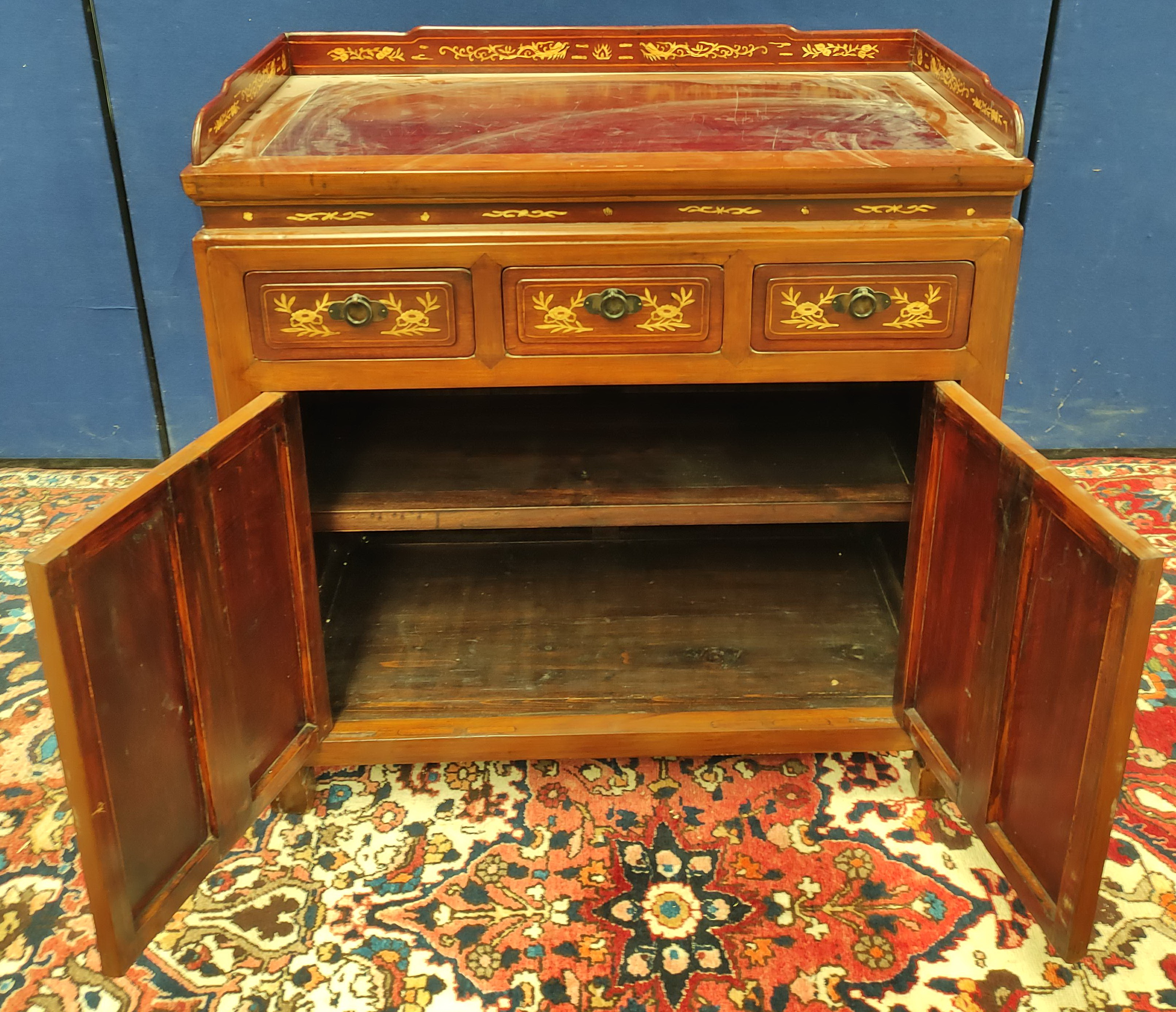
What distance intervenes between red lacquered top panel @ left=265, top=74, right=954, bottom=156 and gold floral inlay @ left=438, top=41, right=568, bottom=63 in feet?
0.15

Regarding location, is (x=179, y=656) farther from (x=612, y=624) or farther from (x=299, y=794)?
(x=612, y=624)

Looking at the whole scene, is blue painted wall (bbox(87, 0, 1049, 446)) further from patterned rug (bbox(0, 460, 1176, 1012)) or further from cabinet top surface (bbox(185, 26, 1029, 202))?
patterned rug (bbox(0, 460, 1176, 1012))

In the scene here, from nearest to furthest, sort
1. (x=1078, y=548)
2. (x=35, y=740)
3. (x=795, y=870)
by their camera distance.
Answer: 1. (x=1078, y=548)
2. (x=795, y=870)
3. (x=35, y=740)

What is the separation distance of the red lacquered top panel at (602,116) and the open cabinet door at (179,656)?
41cm

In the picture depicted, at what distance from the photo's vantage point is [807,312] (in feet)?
4.65

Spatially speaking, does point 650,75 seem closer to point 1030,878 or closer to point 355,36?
point 355,36

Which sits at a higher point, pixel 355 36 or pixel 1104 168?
pixel 355 36

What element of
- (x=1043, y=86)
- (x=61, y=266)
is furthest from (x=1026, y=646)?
(x=61, y=266)

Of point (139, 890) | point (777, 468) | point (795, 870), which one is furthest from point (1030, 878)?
point (139, 890)

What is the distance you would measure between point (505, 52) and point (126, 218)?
1020 mm

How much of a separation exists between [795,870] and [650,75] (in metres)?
1.30

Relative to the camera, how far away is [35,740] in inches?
70.2

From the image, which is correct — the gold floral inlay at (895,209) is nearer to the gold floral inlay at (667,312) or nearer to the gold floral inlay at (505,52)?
the gold floral inlay at (667,312)

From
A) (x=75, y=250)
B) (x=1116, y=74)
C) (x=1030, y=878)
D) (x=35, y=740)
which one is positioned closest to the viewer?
(x=1030, y=878)
